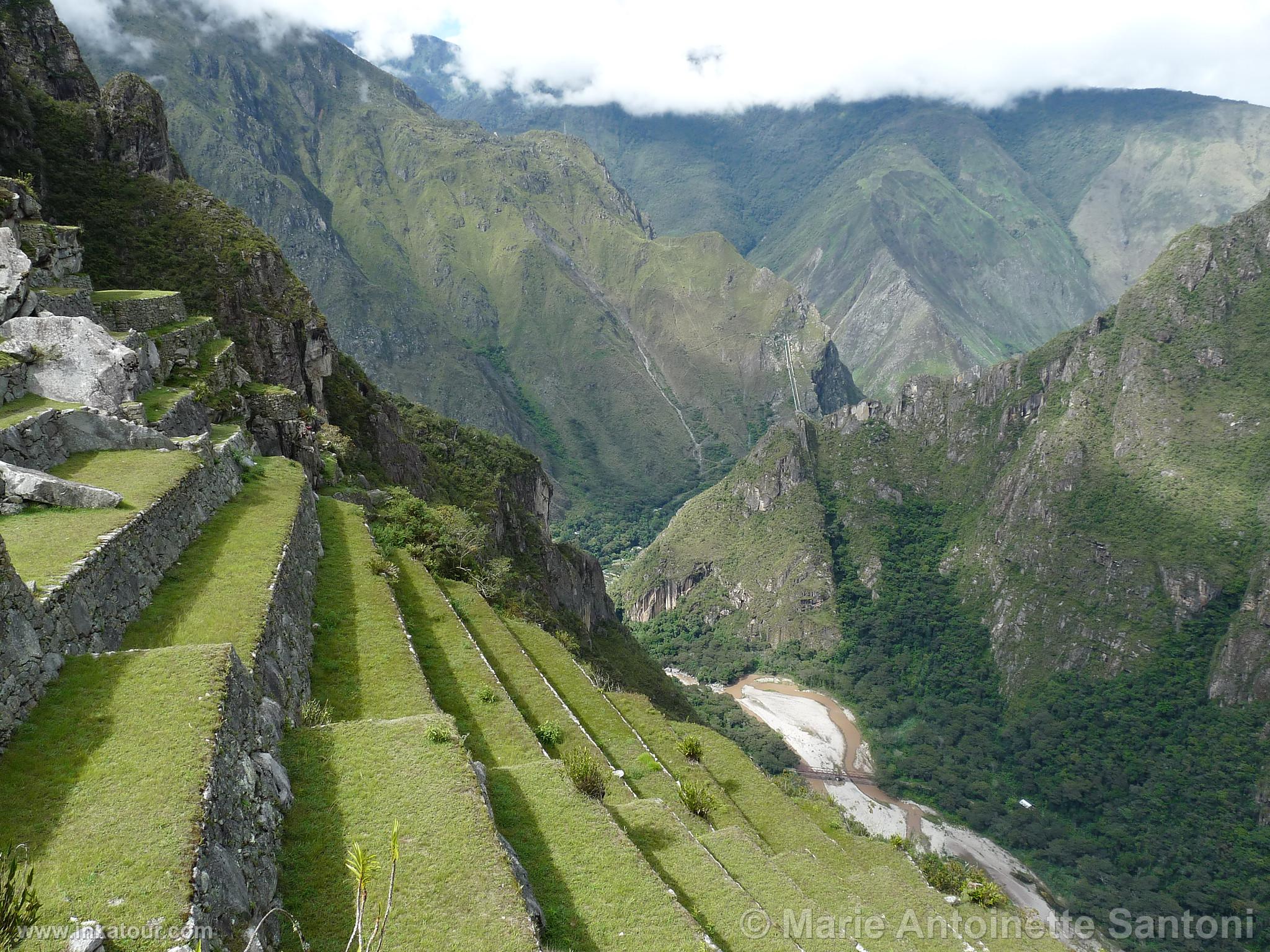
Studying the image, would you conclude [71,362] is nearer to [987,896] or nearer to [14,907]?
[14,907]

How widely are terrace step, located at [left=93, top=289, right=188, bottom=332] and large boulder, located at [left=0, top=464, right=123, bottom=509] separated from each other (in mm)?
17165

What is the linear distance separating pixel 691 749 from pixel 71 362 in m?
26.0

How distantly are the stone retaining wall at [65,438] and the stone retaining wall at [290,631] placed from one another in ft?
17.9

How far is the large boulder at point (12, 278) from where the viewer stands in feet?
79.8

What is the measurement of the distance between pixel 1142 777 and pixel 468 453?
117112 millimetres

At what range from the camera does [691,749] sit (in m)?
26.6

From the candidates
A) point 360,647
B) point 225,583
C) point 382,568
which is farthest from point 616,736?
point 225,583

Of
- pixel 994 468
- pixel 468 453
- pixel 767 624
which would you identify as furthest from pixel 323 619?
pixel 994 468

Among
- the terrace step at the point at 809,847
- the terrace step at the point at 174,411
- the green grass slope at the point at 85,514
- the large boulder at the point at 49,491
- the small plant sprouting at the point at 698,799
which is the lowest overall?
the terrace step at the point at 809,847

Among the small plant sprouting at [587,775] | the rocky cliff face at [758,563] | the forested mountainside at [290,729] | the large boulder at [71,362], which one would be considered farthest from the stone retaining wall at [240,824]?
the rocky cliff face at [758,563]

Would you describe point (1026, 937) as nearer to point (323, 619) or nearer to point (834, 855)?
point (834, 855)

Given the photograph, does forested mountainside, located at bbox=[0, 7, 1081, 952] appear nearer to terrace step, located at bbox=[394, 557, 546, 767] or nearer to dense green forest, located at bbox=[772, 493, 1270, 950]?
terrace step, located at bbox=[394, 557, 546, 767]

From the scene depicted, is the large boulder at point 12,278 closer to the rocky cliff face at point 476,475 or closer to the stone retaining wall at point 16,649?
the stone retaining wall at point 16,649

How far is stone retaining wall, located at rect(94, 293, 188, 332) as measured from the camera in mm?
31297
